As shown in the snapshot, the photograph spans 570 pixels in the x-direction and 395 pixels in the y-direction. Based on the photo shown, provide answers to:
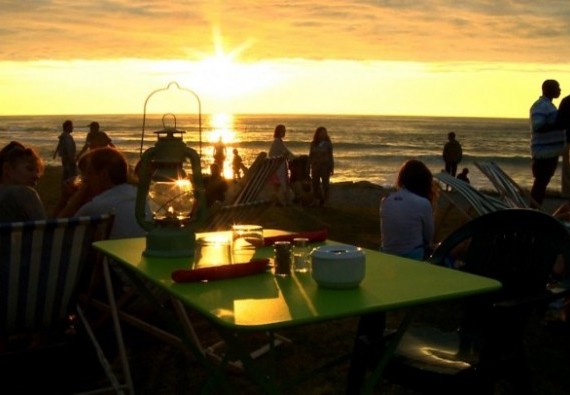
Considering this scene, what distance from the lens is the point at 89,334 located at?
11.0 ft

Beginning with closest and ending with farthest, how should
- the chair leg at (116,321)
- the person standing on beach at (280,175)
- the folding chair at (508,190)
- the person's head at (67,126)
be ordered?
the chair leg at (116,321)
the folding chair at (508,190)
the person standing on beach at (280,175)
the person's head at (67,126)

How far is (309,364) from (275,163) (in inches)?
109

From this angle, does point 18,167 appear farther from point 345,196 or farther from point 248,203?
point 345,196

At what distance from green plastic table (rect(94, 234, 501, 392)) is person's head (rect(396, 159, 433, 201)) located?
2.01m

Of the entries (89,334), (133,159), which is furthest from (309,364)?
(133,159)

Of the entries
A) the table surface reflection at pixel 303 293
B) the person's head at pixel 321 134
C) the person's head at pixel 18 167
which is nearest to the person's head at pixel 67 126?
the person's head at pixel 321 134

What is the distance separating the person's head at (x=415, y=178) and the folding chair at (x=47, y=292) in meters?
1.99

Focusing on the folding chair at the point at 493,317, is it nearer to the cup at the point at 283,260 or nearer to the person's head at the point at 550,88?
the cup at the point at 283,260

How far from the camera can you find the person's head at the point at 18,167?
14.8ft

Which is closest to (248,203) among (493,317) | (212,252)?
Answer: (212,252)

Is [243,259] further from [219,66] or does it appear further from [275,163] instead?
[275,163]

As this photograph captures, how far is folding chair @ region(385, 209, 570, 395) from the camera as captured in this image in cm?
246

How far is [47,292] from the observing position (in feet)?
10.6

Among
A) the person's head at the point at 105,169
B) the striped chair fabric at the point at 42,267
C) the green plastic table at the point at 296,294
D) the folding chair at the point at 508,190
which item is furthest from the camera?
the folding chair at the point at 508,190
